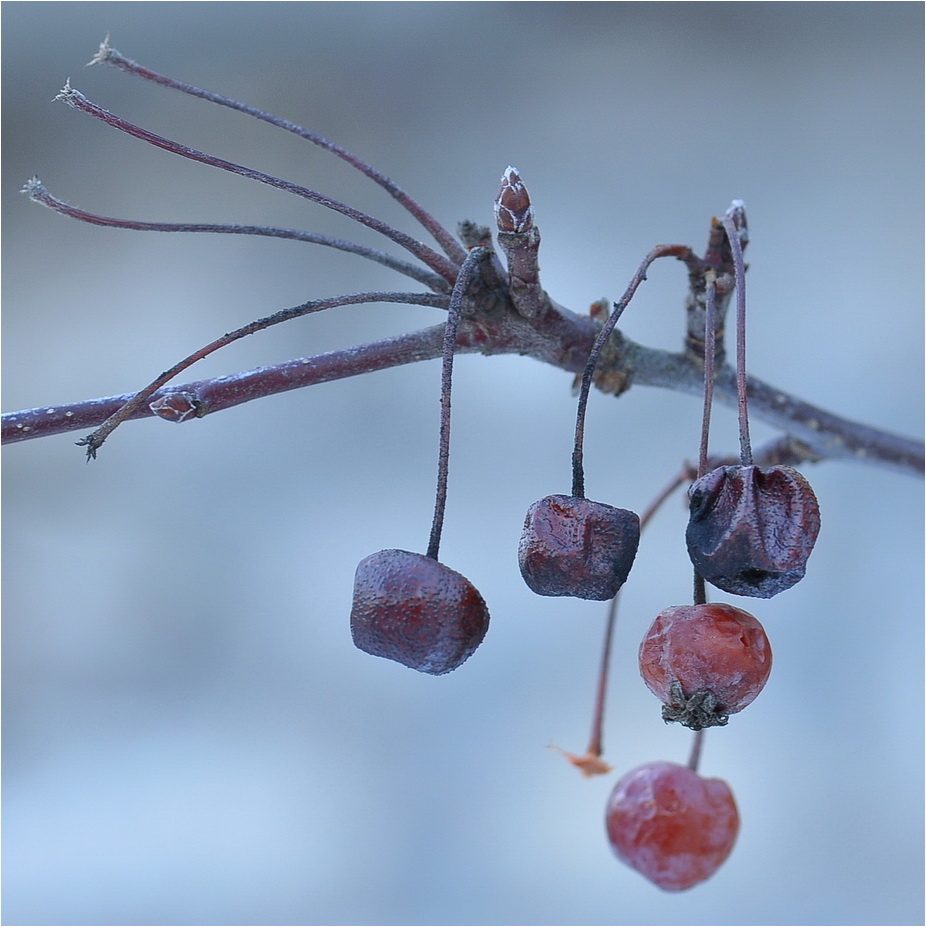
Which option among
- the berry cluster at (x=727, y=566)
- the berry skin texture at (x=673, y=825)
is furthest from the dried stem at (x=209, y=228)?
the berry skin texture at (x=673, y=825)

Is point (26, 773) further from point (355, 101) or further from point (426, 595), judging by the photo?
point (426, 595)

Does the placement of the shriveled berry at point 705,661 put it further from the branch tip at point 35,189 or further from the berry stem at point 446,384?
the branch tip at point 35,189

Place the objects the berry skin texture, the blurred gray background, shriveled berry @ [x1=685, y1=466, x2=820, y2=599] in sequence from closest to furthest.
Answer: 1. shriveled berry @ [x1=685, y1=466, x2=820, y2=599]
2. the berry skin texture
3. the blurred gray background

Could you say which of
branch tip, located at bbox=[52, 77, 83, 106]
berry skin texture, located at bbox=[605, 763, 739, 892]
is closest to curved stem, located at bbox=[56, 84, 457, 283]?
branch tip, located at bbox=[52, 77, 83, 106]

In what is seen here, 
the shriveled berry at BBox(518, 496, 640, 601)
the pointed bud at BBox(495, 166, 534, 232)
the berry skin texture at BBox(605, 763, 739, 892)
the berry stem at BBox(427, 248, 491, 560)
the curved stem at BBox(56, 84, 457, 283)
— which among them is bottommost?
the berry skin texture at BBox(605, 763, 739, 892)

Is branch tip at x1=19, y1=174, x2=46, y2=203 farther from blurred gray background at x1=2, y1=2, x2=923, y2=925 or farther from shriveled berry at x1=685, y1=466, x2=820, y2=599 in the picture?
blurred gray background at x1=2, y1=2, x2=923, y2=925

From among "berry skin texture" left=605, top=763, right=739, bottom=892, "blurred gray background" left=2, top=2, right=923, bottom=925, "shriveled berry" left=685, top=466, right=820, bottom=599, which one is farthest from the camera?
"blurred gray background" left=2, top=2, right=923, bottom=925

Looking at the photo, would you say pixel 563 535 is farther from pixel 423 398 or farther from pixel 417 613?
pixel 423 398

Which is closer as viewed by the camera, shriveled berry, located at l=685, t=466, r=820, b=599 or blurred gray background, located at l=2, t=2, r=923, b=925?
shriveled berry, located at l=685, t=466, r=820, b=599
